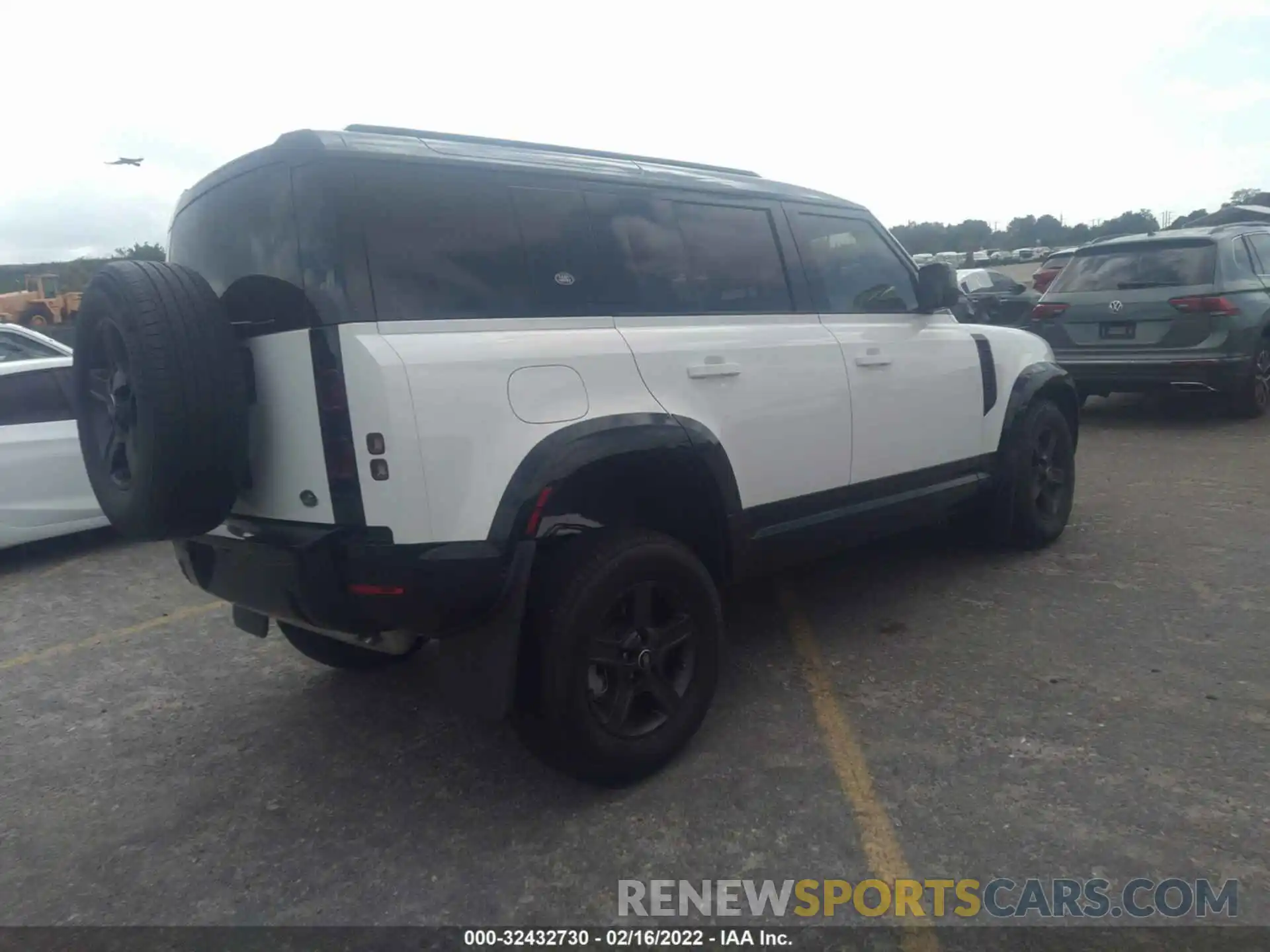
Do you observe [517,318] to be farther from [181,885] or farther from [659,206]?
[181,885]

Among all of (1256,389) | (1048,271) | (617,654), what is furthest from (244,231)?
(1048,271)

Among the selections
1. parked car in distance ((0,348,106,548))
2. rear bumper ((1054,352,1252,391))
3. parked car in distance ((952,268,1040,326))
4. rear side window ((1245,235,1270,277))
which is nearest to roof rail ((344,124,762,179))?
parked car in distance ((952,268,1040,326))

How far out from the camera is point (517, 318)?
9.40 feet

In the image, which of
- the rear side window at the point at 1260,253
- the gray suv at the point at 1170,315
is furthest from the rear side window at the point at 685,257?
the rear side window at the point at 1260,253

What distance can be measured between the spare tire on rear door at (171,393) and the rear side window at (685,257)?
3.98 ft

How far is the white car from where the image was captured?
607cm

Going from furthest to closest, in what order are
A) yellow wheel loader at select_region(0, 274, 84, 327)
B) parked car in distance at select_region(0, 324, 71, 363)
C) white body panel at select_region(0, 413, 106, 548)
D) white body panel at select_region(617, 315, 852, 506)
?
yellow wheel loader at select_region(0, 274, 84, 327) < parked car in distance at select_region(0, 324, 71, 363) < white body panel at select_region(0, 413, 106, 548) < white body panel at select_region(617, 315, 852, 506)

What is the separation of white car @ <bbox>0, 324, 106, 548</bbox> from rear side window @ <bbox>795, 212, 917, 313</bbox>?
4.88 m

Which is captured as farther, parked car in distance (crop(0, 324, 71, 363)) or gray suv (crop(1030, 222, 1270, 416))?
gray suv (crop(1030, 222, 1270, 416))

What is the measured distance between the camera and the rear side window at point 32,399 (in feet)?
20.0

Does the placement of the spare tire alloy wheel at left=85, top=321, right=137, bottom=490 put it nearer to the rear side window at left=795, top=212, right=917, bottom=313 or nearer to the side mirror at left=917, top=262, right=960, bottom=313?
the rear side window at left=795, top=212, right=917, bottom=313

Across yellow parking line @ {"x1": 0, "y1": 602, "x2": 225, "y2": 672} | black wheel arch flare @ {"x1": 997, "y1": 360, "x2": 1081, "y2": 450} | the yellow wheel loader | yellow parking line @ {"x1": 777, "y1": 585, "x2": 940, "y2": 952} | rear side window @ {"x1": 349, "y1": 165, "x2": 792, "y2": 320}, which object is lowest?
yellow parking line @ {"x1": 777, "y1": 585, "x2": 940, "y2": 952}

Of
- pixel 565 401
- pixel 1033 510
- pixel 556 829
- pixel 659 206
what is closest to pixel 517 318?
pixel 565 401

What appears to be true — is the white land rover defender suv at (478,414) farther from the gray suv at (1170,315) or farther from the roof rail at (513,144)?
the gray suv at (1170,315)
